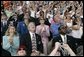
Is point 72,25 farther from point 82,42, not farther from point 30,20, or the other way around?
point 30,20

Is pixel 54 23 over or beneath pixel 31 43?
over

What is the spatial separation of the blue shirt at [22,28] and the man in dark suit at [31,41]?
49 mm

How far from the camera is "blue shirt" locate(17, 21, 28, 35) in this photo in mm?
3539

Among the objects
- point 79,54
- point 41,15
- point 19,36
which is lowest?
point 79,54

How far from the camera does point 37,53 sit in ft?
11.5

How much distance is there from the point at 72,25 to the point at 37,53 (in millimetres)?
615

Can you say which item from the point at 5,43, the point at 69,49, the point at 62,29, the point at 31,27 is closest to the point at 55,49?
the point at 69,49

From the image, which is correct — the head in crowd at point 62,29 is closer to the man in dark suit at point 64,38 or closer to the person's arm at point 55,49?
the man in dark suit at point 64,38

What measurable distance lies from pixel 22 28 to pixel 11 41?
0.23 m

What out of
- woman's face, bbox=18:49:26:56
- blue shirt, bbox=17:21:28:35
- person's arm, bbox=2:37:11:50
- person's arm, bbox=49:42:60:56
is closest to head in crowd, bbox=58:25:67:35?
person's arm, bbox=49:42:60:56

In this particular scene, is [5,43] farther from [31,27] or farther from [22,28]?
[31,27]

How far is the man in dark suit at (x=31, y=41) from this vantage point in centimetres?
353

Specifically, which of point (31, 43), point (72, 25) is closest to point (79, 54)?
point (72, 25)

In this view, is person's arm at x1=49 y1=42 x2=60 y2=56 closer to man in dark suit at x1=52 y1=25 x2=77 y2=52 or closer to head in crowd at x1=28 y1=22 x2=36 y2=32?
man in dark suit at x1=52 y1=25 x2=77 y2=52
